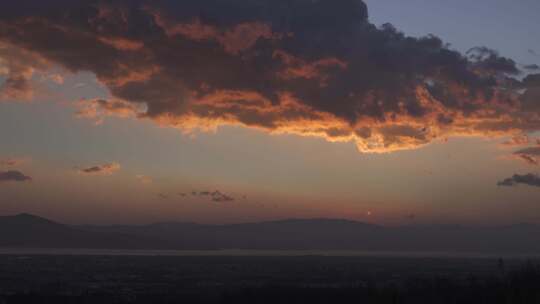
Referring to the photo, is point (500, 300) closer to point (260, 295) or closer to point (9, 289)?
point (260, 295)

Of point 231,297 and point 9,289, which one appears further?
point 9,289

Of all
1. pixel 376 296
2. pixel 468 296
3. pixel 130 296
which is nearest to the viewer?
pixel 376 296

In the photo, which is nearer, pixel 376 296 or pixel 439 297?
pixel 376 296

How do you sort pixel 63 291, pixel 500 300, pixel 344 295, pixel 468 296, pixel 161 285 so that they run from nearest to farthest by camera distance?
pixel 500 300 → pixel 468 296 → pixel 344 295 → pixel 63 291 → pixel 161 285

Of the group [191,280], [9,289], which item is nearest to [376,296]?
[9,289]

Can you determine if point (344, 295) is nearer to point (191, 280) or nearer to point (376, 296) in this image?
point (376, 296)

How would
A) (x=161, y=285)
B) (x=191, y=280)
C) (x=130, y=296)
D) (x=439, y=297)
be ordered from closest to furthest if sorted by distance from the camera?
(x=439, y=297) < (x=130, y=296) < (x=161, y=285) < (x=191, y=280)

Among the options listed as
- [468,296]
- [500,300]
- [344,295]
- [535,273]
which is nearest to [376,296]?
[500,300]

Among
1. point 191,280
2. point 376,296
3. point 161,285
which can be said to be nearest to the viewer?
point 376,296
